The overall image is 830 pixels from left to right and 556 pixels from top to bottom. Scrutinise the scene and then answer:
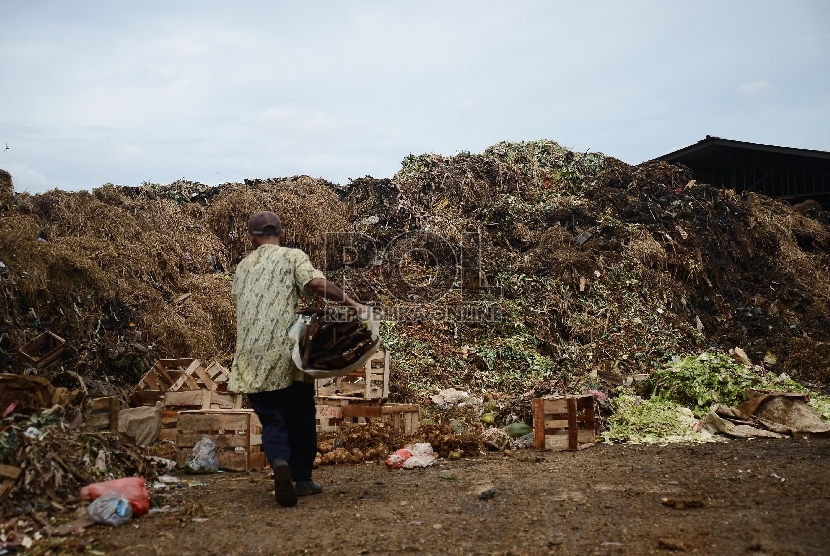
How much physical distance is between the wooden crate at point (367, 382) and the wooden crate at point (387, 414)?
115cm

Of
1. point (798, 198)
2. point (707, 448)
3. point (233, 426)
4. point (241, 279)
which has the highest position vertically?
point (798, 198)

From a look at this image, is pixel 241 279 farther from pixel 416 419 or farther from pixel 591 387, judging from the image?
Result: pixel 591 387

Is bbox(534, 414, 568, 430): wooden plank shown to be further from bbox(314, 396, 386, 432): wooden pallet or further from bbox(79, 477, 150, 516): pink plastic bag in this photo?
bbox(79, 477, 150, 516): pink plastic bag

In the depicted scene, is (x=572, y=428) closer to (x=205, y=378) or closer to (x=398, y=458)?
(x=398, y=458)

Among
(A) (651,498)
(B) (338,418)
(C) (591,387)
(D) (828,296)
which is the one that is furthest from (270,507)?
(D) (828,296)

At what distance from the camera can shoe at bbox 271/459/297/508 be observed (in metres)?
3.82

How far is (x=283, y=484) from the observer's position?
12.6ft

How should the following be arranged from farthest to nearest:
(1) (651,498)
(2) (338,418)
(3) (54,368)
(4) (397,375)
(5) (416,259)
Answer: (5) (416,259) → (4) (397,375) → (3) (54,368) → (2) (338,418) → (1) (651,498)

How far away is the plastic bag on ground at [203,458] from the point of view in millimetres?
5203

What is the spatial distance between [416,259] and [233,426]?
308 inches

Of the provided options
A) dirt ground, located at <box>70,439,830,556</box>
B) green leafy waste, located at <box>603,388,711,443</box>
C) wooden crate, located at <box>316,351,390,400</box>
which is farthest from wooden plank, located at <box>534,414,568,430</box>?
wooden crate, located at <box>316,351,390,400</box>

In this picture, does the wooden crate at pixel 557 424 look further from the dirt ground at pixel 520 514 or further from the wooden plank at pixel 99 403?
the wooden plank at pixel 99 403

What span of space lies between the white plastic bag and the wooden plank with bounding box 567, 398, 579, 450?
295 centimetres

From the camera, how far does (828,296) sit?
42.6ft
